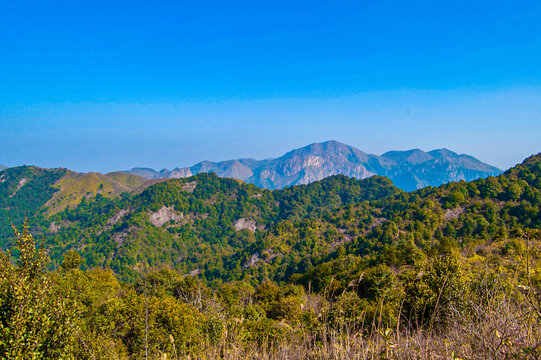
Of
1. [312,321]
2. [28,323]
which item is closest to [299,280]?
[312,321]

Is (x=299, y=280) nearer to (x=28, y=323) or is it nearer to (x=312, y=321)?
(x=312, y=321)

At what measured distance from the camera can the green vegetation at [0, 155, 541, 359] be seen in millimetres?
4180

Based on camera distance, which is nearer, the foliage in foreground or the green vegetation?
the foliage in foreground

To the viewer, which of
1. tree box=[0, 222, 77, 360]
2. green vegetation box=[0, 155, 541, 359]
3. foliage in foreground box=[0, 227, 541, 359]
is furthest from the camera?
tree box=[0, 222, 77, 360]

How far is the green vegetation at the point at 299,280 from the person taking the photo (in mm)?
4180

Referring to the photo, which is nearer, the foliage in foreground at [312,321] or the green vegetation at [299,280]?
the foliage in foreground at [312,321]

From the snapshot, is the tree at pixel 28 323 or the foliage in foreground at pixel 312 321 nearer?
the foliage in foreground at pixel 312 321

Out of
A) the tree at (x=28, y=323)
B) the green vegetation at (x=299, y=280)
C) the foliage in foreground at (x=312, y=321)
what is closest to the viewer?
the foliage in foreground at (x=312, y=321)

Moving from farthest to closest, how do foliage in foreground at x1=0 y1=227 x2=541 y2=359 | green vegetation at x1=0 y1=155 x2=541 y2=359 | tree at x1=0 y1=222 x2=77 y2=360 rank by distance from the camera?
tree at x1=0 y1=222 x2=77 y2=360 < green vegetation at x1=0 y1=155 x2=541 y2=359 < foliage in foreground at x1=0 y1=227 x2=541 y2=359

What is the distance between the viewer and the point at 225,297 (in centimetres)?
3972

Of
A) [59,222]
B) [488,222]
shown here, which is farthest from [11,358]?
[59,222]

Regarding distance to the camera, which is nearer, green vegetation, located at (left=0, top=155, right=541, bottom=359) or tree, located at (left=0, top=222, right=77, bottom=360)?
green vegetation, located at (left=0, top=155, right=541, bottom=359)

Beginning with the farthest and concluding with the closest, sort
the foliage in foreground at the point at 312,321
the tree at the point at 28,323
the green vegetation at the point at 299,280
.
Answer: the tree at the point at 28,323 → the green vegetation at the point at 299,280 → the foliage in foreground at the point at 312,321

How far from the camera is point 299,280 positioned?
62.9 m
